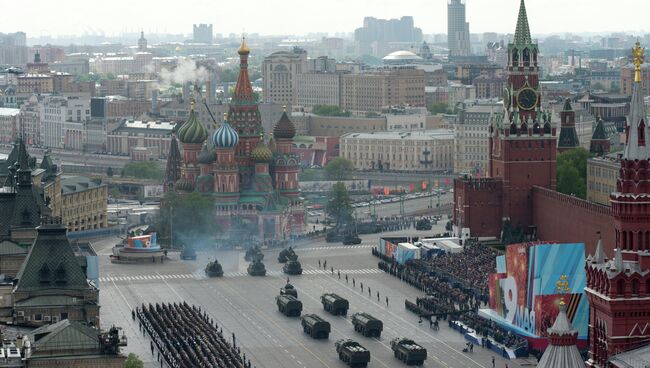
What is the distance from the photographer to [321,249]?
16350cm

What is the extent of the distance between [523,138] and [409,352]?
5226 centimetres

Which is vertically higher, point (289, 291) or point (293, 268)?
point (289, 291)

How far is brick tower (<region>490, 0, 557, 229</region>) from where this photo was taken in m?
157

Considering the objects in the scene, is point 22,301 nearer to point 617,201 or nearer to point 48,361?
point 48,361

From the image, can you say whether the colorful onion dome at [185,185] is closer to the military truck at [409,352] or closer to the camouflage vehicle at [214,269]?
the camouflage vehicle at [214,269]

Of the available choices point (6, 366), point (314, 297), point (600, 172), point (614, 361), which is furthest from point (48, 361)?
point (600, 172)

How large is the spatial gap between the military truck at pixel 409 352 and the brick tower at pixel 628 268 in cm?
2827

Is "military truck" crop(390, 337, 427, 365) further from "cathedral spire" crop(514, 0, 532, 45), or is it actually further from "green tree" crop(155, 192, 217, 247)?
"green tree" crop(155, 192, 217, 247)

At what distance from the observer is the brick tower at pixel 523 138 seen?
15662cm

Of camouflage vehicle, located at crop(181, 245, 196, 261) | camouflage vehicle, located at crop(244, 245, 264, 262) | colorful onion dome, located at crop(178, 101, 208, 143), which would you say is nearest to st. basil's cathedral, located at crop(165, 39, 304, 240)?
colorful onion dome, located at crop(178, 101, 208, 143)

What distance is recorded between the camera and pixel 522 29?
518ft

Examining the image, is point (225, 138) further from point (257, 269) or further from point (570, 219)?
point (570, 219)

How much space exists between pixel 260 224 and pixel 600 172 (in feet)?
100.0

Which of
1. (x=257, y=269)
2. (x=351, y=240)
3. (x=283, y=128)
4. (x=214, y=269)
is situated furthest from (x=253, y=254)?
(x=283, y=128)
